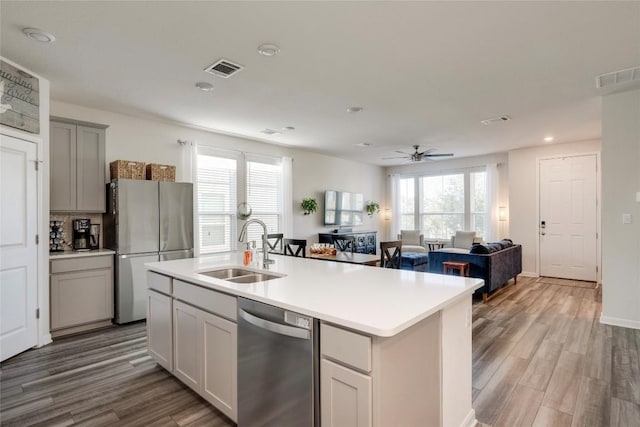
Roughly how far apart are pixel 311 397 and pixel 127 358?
94.0 inches

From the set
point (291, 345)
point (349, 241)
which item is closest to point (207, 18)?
point (291, 345)

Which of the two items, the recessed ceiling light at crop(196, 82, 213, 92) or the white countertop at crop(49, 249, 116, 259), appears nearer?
the recessed ceiling light at crop(196, 82, 213, 92)

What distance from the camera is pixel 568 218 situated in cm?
636

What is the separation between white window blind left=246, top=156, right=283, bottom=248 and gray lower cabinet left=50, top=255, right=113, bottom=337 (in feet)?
7.69

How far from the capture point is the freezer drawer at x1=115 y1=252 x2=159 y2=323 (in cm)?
391

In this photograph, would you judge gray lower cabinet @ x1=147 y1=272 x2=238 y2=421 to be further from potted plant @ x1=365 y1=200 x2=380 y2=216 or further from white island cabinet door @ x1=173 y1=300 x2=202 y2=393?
potted plant @ x1=365 y1=200 x2=380 y2=216

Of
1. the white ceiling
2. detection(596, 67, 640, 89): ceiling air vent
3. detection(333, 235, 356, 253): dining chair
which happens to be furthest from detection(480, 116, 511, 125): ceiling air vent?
detection(333, 235, 356, 253): dining chair

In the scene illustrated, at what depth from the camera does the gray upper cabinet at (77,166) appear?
3.73 m

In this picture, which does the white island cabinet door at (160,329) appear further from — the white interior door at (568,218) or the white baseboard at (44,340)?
the white interior door at (568,218)

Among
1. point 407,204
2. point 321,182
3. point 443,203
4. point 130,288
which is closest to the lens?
point 130,288

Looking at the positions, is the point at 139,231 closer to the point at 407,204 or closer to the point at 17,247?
the point at 17,247

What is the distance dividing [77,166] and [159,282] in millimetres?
2311

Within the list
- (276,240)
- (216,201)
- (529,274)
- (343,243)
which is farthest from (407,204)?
(216,201)

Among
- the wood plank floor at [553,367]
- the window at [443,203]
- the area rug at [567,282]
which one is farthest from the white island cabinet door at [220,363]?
the window at [443,203]
